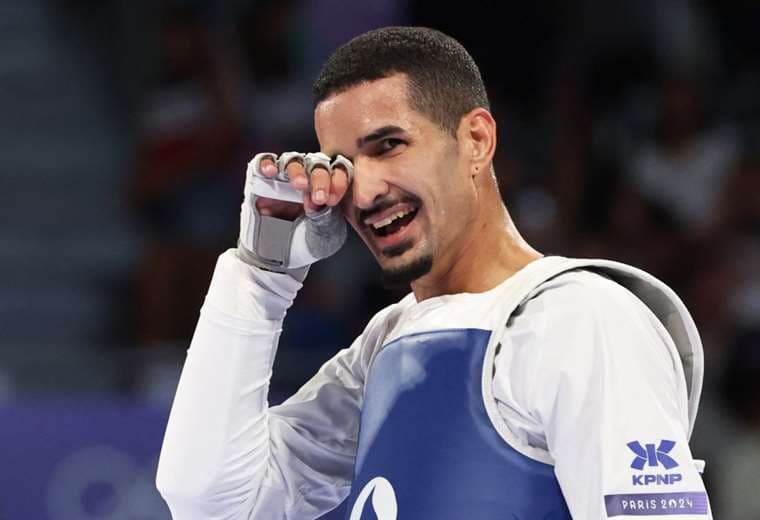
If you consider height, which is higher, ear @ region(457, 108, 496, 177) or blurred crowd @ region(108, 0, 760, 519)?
ear @ region(457, 108, 496, 177)

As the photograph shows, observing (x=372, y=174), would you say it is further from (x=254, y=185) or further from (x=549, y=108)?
(x=549, y=108)

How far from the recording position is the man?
7.79 feet

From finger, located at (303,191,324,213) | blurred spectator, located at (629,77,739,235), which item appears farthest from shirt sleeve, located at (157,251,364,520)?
blurred spectator, located at (629,77,739,235)

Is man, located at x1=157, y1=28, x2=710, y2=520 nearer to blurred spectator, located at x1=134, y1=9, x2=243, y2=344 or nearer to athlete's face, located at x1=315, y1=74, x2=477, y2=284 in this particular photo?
athlete's face, located at x1=315, y1=74, x2=477, y2=284

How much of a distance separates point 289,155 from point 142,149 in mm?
5085

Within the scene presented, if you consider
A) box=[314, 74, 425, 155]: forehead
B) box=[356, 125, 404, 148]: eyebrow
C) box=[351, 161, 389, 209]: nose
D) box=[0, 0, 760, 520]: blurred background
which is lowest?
box=[0, 0, 760, 520]: blurred background

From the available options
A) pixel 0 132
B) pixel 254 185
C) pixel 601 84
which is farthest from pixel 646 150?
pixel 254 185

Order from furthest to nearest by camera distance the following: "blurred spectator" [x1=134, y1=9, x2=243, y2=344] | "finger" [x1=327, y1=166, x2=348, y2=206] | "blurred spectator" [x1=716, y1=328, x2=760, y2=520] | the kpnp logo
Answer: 1. "blurred spectator" [x1=134, y1=9, x2=243, y2=344]
2. "blurred spectator" [x1=716, y1=328, x2=760, y2=520]
3. "finger" [x1=327, y1=166, x2=348, y2=206]
4. the kpnp logo

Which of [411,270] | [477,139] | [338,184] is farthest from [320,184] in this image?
[477,139]

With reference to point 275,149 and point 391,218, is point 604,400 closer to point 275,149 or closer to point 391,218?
point 391,218

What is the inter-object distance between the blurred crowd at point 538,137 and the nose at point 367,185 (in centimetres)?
346

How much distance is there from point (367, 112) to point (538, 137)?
15.8ft

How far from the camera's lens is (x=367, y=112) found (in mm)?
2750

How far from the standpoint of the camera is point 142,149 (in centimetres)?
774
